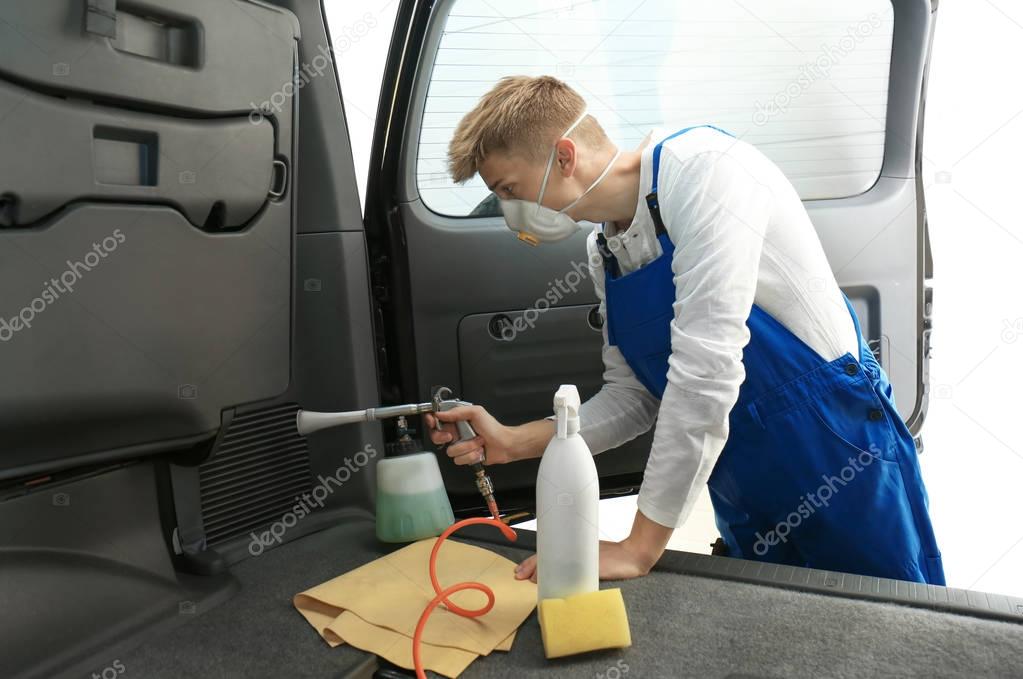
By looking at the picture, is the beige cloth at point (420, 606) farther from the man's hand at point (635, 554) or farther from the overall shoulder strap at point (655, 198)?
the overall shoulder strap at point (655, 198)

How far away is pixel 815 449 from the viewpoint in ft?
4.14

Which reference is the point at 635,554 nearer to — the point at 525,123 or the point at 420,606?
the point at 420,606

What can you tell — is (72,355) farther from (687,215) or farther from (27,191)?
(687,215)

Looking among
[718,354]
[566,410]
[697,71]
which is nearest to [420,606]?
[566,410]

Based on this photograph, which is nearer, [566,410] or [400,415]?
[566,410]

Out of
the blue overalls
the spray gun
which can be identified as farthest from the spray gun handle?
the blue overalls

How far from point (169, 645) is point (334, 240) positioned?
2.72 ft

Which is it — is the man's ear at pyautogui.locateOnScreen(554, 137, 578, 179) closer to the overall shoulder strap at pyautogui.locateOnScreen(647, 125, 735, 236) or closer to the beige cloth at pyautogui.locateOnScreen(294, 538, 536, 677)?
the overall shoulder strap at pyautogui.locateOnScreen(647, 125, 735, 236)

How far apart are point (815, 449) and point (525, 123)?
724 millimetres

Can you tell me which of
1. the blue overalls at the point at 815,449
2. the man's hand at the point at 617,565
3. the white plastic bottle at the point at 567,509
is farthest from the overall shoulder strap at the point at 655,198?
the man's hand at the point at 617,565

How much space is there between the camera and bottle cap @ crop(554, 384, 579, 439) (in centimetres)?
100

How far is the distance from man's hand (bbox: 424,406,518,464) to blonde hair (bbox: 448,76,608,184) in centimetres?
43

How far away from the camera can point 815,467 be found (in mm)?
1269

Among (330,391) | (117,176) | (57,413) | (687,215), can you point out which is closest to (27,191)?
(117,176)
